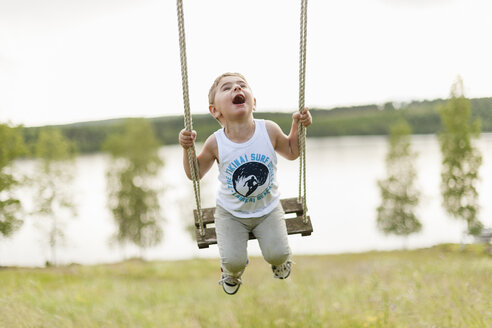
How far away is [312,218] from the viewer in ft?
154

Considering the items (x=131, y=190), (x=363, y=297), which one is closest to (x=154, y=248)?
(x=131, y=190)

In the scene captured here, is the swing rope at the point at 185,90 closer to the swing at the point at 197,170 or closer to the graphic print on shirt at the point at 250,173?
the swing at the point at 197,170

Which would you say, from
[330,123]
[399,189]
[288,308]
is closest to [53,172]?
[399,189]

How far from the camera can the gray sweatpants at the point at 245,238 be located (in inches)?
152

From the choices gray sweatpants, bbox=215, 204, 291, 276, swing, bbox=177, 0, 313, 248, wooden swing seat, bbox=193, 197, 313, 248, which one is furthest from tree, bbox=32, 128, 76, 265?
gray sweatpants, bbox=215, 204, 291, 276

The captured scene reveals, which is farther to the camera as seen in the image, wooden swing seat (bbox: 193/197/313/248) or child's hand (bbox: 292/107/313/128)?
wooden swing seat (bbox: 193/197/313/248)

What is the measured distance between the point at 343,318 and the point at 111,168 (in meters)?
29.4

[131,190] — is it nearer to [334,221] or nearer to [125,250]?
[125,250]

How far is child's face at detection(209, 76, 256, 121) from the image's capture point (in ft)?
12.0

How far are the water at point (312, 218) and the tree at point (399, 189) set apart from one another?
1.19 m

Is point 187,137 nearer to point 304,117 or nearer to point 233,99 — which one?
point 233,99

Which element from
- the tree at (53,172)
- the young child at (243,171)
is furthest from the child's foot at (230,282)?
the tree at (53,172)

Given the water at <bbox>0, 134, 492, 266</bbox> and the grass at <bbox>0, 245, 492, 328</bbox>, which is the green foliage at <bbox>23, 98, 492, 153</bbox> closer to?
the water at <bbox>0, 134, 492, 266</bbox>

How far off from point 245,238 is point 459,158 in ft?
→ 88.3
